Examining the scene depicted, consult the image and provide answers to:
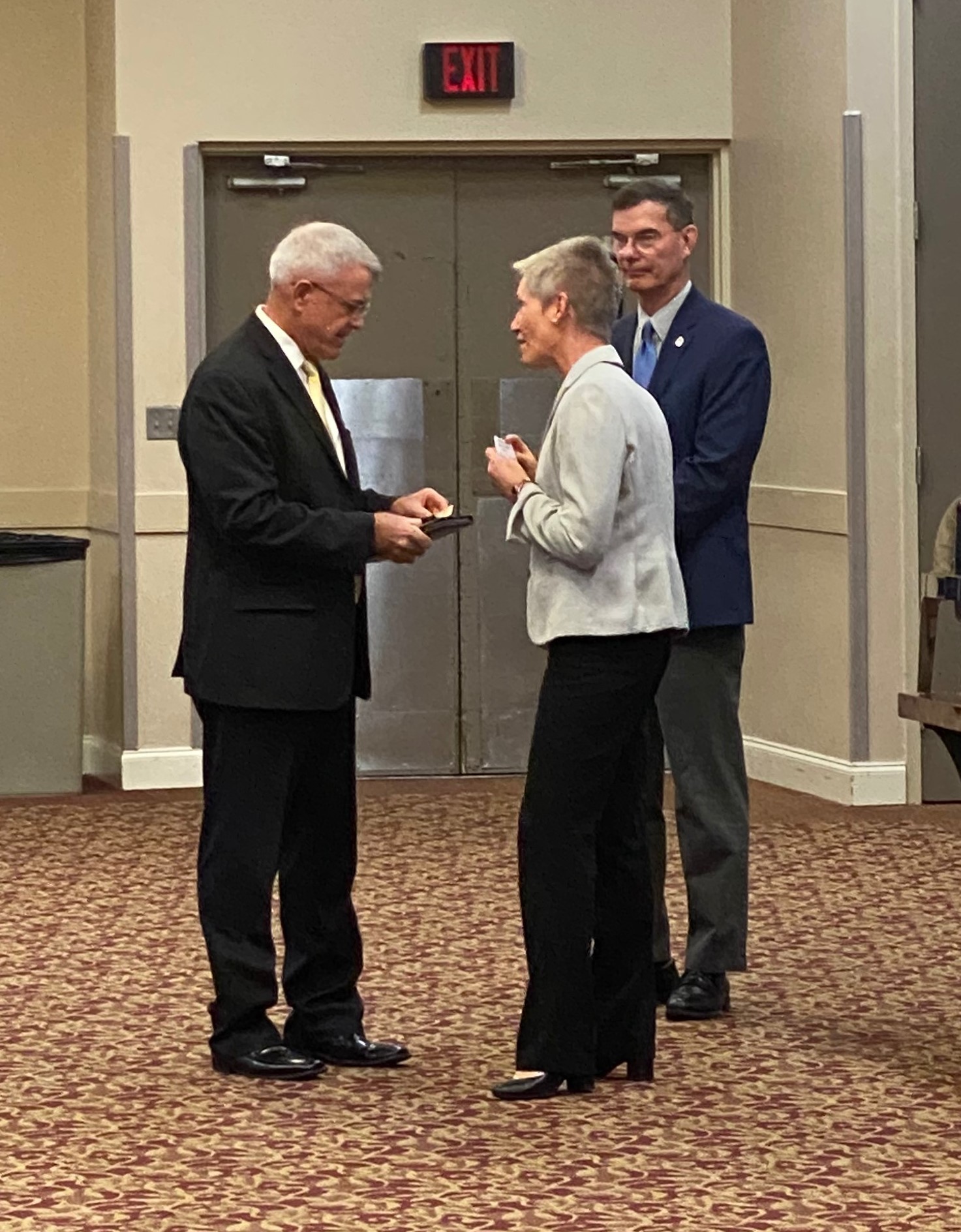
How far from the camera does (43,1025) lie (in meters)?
5.05

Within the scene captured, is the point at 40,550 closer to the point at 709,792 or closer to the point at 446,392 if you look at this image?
the point at 446,392

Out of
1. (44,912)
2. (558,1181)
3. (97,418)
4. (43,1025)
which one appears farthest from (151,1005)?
(97,418)

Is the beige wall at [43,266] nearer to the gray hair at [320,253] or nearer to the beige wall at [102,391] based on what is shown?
the beige wall at [102,391]

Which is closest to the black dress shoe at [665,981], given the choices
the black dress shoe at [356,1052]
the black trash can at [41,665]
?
the black dress shoe at [356,1052]

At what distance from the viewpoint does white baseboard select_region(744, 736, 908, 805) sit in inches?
316

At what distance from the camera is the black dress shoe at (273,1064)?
4.56 metres

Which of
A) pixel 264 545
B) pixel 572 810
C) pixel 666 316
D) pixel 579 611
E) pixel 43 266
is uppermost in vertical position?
pixel 43 266

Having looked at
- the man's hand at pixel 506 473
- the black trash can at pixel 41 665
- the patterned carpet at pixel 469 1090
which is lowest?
the patterned carpet at pixel 469 1090

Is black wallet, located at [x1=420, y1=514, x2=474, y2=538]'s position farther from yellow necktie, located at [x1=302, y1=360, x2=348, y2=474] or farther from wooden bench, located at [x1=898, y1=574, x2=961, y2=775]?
wooden bench, located at [x1=898, y1=574, x2=961, y2=775]

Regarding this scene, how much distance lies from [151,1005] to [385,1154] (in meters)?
1.31

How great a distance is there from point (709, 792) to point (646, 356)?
3.23 ft

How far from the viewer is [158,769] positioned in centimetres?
869

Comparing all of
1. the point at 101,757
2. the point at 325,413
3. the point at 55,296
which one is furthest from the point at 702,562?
the point at 55,296

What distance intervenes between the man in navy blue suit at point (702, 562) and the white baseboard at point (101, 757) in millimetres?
4050
